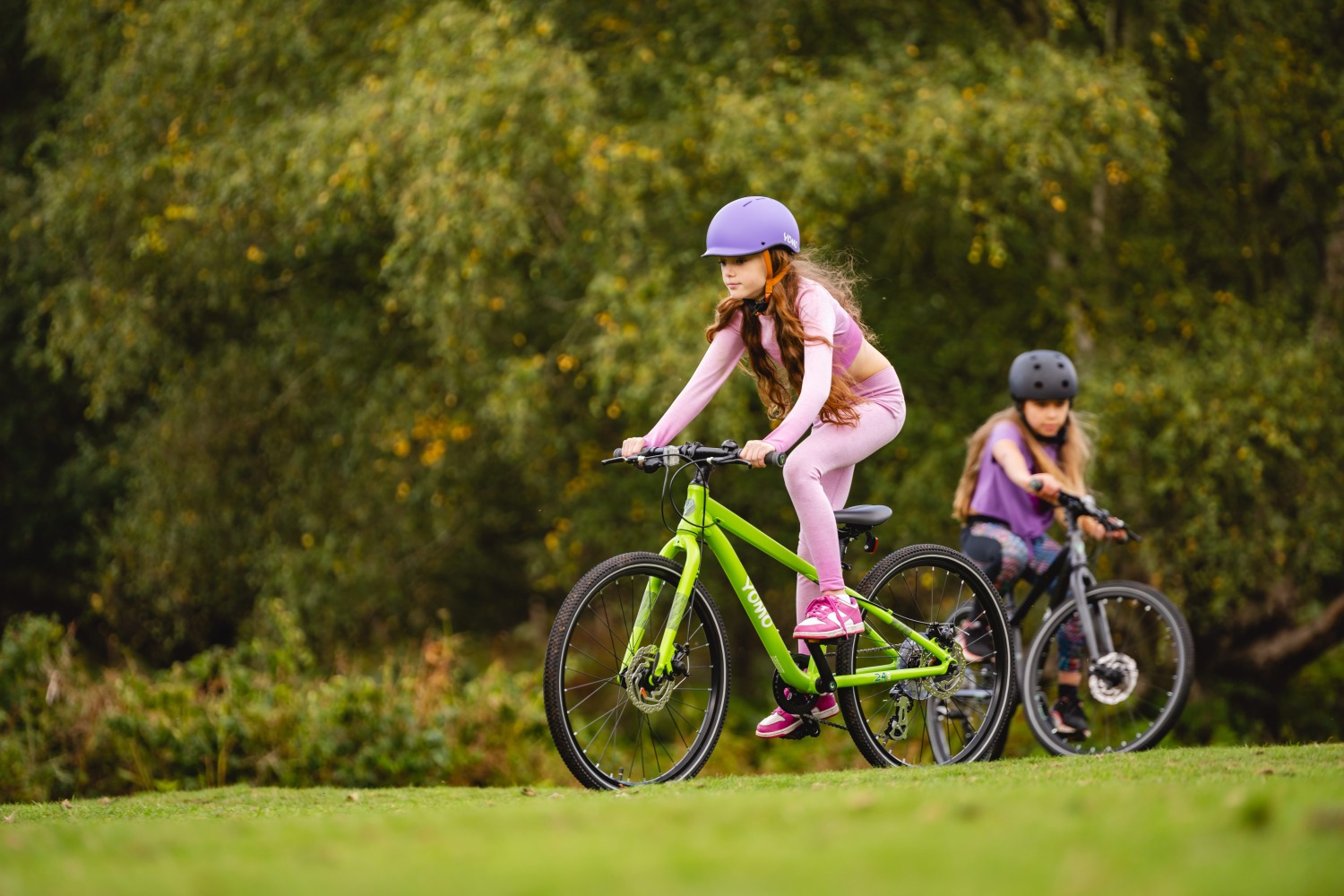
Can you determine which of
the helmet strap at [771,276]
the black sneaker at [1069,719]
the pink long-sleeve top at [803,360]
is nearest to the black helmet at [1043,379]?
the black sneaker at [1069,719]

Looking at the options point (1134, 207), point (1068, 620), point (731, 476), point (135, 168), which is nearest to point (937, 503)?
point (731, 476)

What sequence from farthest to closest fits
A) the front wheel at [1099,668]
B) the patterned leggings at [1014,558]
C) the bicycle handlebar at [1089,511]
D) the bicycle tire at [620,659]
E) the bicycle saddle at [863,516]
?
the patterned leggings at [1014,558] → the bicycle handlebar at [1089,511] → the front wheel at [1099,668] → the bicycle saddle at [863,516] → the bicycle tire at [620,659]

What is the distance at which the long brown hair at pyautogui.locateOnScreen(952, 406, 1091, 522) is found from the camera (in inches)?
272

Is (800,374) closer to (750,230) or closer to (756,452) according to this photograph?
(750,230)

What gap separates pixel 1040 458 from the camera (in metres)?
6.89

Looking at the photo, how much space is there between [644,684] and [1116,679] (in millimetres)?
2548

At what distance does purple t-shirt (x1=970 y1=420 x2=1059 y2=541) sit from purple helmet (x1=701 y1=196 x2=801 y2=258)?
2.10 meters

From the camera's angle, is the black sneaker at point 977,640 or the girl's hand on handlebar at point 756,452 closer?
the girl's hand on handlebar at point 756,452

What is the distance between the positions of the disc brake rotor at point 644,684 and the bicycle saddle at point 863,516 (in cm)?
100

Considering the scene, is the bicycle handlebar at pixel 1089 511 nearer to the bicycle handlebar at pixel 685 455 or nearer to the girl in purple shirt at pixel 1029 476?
the girl in purple shirt at pixel 1029 476

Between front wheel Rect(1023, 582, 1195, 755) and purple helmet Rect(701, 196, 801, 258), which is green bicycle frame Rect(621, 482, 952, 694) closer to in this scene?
purple helmet Rect(701, 196, 801, 258)

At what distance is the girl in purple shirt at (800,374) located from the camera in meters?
5.25

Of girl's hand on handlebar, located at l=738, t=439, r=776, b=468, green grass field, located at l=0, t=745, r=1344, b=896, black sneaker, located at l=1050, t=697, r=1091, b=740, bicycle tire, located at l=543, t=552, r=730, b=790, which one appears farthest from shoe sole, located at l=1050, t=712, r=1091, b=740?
girl's hand on handlebar, located at l=738, t=439, r=776, b=468

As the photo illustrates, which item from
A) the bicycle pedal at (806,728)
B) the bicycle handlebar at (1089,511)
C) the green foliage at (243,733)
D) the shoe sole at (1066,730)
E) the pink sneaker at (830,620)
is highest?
the bicycle handlebar at (1089,511)
